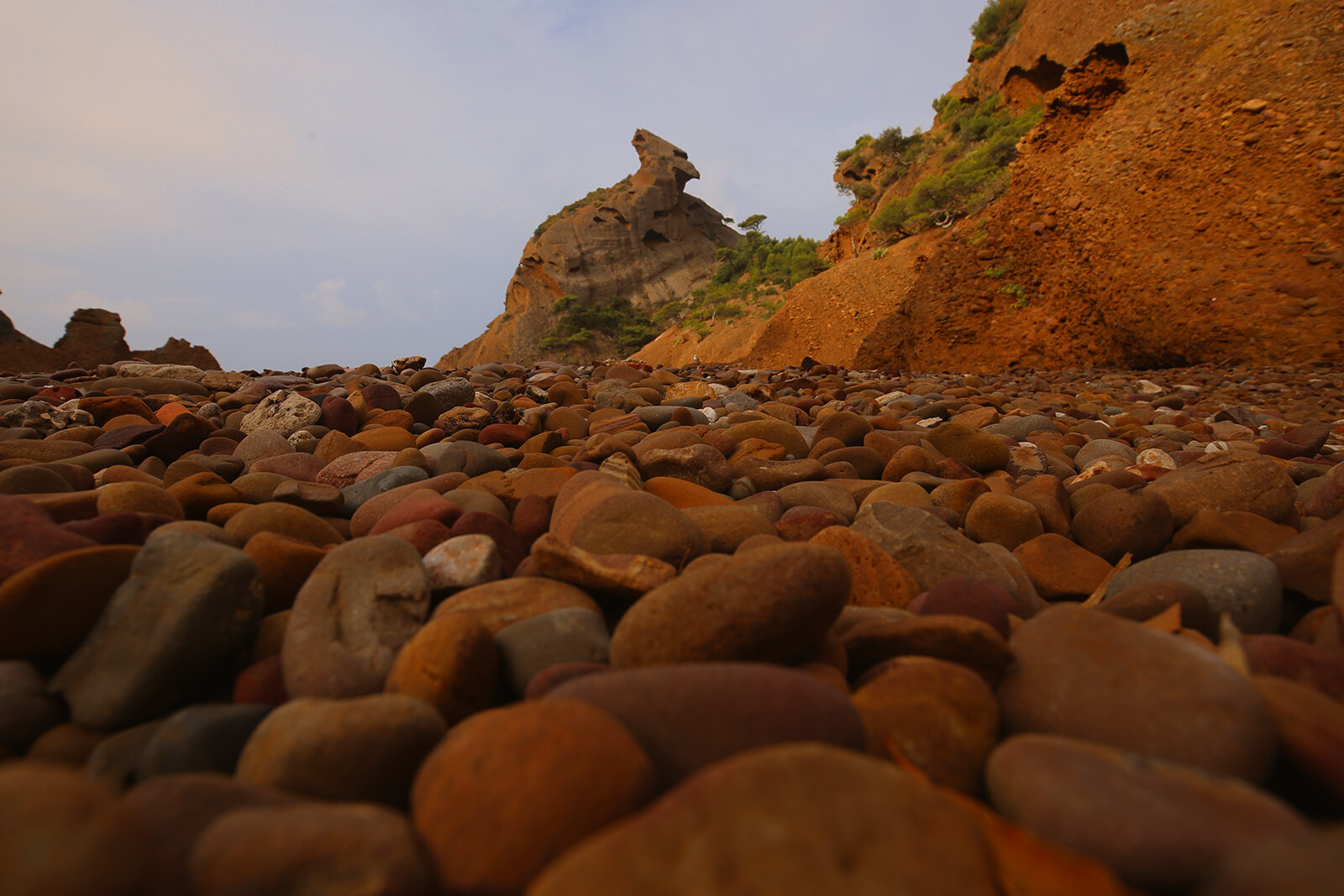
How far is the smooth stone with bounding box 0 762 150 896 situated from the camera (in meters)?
0.60

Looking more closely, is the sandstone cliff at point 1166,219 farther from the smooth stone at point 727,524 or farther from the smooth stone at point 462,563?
the smooth stone at point 462,563

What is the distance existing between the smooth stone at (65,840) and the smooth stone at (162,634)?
0.46 metres

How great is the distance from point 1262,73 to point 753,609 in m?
10.2

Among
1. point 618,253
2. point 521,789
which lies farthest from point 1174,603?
point 618,253

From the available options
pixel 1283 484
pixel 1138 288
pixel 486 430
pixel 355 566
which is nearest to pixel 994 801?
pixel 355 566

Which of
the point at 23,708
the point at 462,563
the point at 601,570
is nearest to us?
the point at 23,708

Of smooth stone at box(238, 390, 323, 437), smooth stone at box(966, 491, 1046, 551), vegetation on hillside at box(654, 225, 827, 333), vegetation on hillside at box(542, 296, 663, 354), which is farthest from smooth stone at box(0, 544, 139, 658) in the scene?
vegetation on hillside at box(542, 296, 663, 354)

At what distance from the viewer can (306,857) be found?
0.67m

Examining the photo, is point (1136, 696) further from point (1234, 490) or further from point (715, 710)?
point (1234, 490)

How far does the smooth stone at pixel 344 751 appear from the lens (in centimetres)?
87

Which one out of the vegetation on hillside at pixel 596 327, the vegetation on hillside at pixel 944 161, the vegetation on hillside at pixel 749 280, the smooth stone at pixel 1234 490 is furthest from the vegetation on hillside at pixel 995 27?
the smooth stone at pixel 1234 490

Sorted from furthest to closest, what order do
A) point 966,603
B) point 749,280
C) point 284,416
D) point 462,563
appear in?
1. point 749,280
2. point 284,416
3. point 462,563
4. point 966,603

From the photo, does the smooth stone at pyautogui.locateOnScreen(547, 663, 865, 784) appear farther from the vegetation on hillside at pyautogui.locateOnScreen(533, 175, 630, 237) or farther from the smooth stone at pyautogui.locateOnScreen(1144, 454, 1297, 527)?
the vegetation on hillside at pyautogui.locateOnScreen(533, 175, 630, 237)

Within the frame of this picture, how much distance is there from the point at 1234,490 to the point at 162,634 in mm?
Answer: 3096
